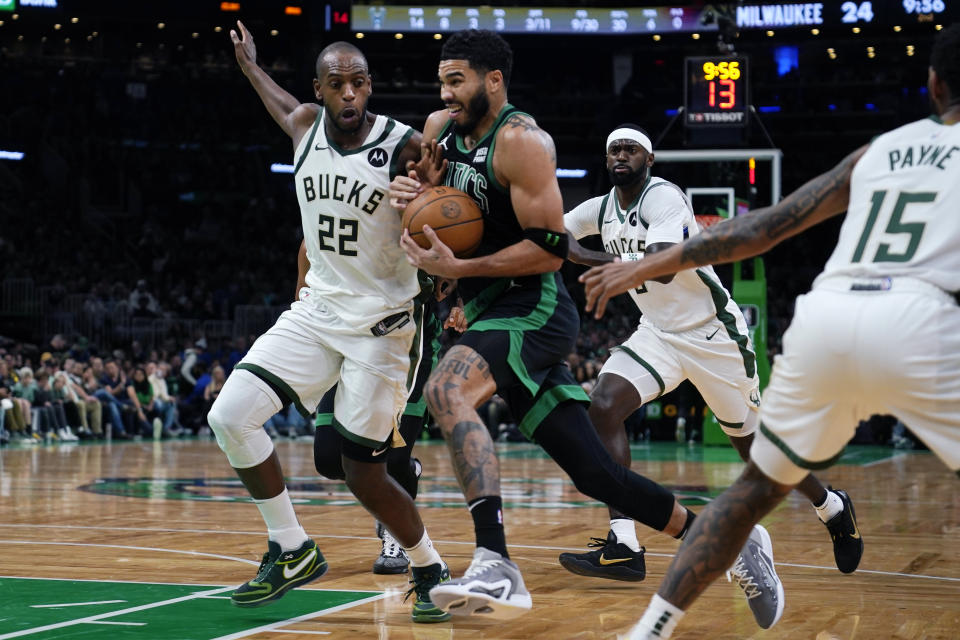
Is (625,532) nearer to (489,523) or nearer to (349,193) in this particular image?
(489,523)

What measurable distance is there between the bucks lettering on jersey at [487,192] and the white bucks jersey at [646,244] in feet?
5.93

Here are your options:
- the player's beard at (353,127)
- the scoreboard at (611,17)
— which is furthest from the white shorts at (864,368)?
the scoreboard at (611,17)

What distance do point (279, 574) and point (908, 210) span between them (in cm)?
302

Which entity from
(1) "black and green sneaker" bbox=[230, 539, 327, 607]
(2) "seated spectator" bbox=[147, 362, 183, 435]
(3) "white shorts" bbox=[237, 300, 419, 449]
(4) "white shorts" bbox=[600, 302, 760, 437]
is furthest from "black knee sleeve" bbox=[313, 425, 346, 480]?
(2) "seated spectator" bbox=[147, 362, 183, 435]

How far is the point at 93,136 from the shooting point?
103 ft

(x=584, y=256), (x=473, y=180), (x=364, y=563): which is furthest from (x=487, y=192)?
(x=364, y=563)

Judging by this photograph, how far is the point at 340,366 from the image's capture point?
17.6 ft

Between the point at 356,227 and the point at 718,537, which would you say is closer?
the point at 718,537

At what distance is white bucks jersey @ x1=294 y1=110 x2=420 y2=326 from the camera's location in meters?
5.29

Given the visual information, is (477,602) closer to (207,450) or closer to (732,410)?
(732,410)

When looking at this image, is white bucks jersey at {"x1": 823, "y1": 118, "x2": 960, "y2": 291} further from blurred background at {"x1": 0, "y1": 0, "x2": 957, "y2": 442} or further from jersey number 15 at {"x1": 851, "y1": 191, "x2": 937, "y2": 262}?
blurred background at {"x1": 0, "y1": 0, "x2": 957, "y2": 442}

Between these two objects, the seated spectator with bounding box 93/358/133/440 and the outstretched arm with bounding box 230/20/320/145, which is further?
the seated spectator with bounding box 93/358/133/440

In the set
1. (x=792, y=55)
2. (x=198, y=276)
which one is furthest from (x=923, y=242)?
(x=792, y=55)

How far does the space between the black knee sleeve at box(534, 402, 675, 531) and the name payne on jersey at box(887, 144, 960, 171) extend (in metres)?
1.72
